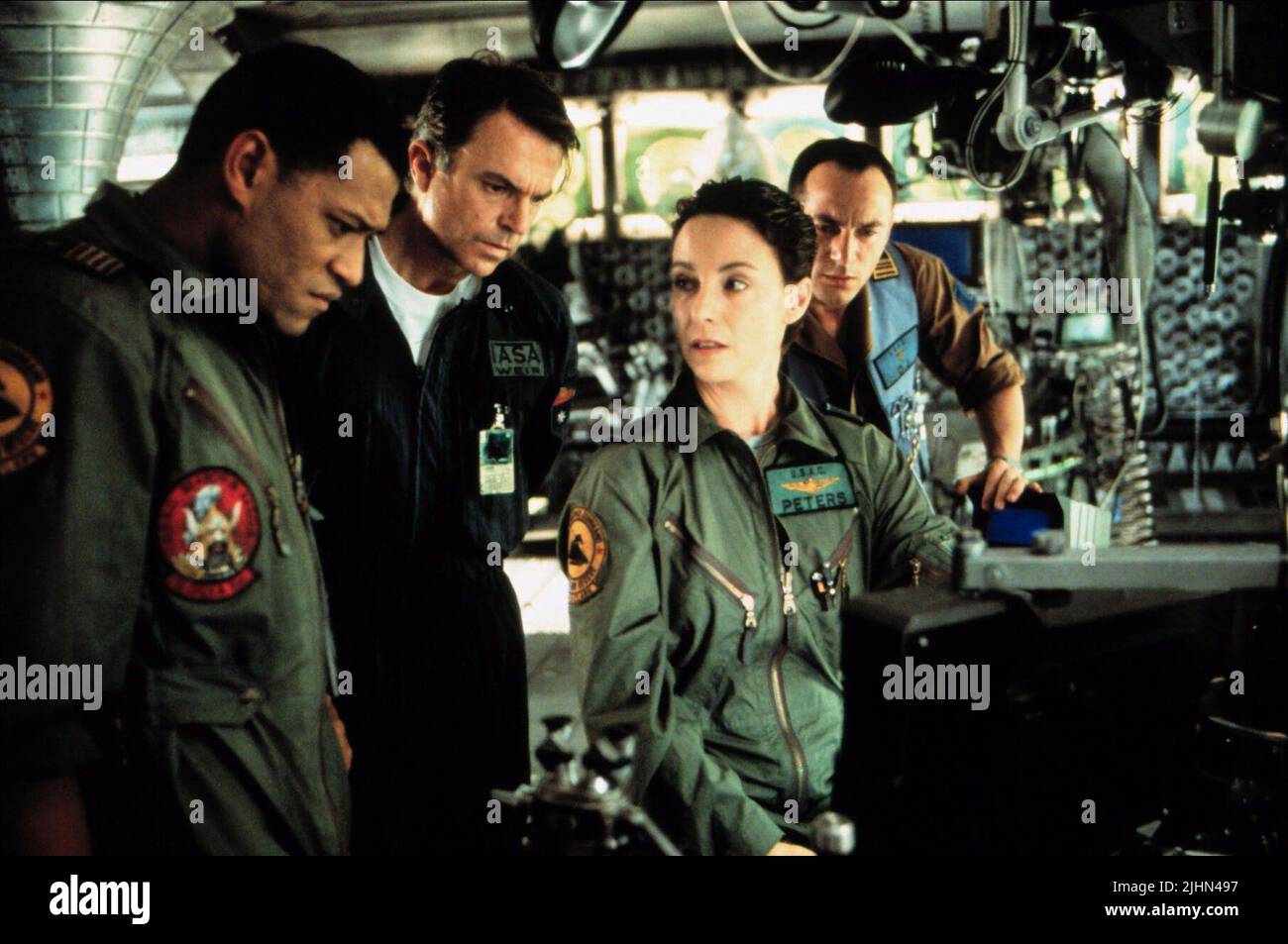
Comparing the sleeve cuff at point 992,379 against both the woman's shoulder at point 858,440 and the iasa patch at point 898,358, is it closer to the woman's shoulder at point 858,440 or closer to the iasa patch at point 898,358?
the iasa patch at point 898,358

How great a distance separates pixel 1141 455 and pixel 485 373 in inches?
120

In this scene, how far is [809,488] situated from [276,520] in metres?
0.82

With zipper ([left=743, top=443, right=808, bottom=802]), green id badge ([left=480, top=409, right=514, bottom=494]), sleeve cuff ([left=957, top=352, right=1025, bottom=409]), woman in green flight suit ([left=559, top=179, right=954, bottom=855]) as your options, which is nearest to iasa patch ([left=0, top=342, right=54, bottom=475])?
woman in green flight suit ([left=559, top=179, right=954, bottom=855])

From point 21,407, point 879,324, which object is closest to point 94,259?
point 21,407

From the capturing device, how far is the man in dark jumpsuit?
188 centimetres

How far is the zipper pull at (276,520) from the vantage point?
4.84 ft

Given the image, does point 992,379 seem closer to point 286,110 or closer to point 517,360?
point 517,360

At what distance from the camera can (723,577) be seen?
1718mm

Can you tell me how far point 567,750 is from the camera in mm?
1203

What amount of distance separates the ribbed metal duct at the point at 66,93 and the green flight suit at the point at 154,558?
1213 millimetres

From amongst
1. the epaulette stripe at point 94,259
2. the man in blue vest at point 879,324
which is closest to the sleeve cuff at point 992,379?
the man in blue vest at point 879,324
